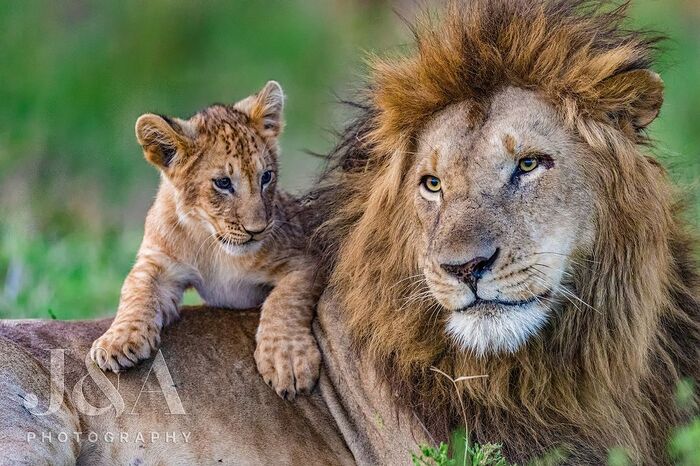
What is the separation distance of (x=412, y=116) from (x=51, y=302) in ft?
11.0

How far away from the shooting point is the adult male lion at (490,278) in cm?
445

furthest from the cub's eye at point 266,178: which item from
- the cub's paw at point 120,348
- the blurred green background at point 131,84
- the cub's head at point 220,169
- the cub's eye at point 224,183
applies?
the blurred green background at point 131,84

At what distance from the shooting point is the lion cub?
5.17 m

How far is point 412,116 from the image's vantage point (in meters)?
4.90

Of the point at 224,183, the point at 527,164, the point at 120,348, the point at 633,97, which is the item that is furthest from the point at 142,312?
the point at 633,97

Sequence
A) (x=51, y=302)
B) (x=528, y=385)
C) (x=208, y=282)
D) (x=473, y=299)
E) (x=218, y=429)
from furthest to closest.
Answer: (x=51, y=302) → (x=208, y=282) → (x=218, y=429) → (x=528, y=385) → (x=473, y=299)

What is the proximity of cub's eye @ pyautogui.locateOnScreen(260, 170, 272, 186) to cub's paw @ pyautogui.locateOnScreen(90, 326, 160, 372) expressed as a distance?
913 mm

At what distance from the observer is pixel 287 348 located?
5152 mm

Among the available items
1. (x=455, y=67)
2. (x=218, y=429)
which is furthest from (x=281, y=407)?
(x=455, y=67)

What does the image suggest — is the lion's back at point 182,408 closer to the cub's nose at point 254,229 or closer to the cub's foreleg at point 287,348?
the cub's foreleg at point 287,348

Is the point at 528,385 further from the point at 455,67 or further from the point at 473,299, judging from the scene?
the point at 455,67

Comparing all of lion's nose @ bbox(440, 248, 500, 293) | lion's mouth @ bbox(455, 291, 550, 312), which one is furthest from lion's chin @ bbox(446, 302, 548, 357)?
lion's nose @ bbox(440, 248, 500, 293)

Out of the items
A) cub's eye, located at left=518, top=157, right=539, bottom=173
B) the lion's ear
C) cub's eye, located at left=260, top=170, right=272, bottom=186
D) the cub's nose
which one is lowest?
the cub's nose

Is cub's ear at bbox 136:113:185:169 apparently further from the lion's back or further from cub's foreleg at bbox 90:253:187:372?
the lion's back
